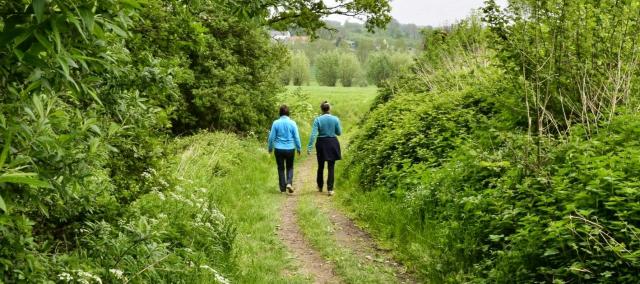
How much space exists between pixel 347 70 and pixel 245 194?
310 feet

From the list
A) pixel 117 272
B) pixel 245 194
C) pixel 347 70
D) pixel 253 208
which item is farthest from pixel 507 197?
pixel 347 70

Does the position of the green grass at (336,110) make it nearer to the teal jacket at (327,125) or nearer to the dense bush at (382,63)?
the teal jacket at (327,125)

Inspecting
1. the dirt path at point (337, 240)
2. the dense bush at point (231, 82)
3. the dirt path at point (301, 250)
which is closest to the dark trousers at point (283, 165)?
the dirt path at point (337, 240)

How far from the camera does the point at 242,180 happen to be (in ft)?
39.0

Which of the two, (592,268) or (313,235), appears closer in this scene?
(592,268)

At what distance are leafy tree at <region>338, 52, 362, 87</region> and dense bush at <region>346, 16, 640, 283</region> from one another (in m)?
94.0

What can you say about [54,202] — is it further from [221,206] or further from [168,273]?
[221,206]

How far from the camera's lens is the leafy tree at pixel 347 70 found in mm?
103750

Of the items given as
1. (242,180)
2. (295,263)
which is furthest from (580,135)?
(242,180)

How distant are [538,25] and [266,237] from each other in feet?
16.9

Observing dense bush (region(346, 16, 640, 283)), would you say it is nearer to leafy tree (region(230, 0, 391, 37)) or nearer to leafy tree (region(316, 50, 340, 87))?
leafy tree (region(230, 0, 391, 37))

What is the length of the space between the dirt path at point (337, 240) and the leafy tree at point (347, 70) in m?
93.9

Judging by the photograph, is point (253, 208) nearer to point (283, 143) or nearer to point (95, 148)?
point (283, 143)

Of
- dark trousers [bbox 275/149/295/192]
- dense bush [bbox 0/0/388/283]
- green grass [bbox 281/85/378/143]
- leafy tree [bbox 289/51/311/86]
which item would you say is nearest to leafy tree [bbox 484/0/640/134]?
dense bush [bbox 0/0/388/283]
